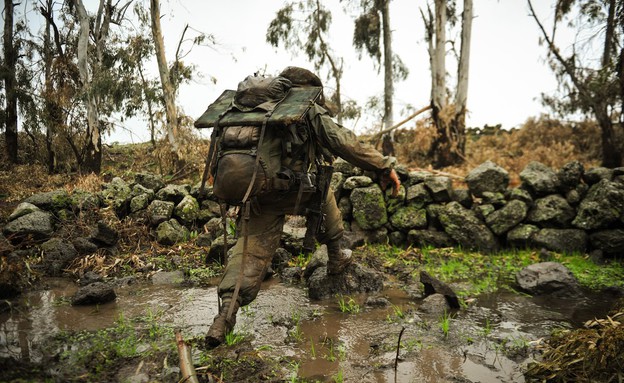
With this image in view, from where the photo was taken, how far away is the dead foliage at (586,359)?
2.33 m

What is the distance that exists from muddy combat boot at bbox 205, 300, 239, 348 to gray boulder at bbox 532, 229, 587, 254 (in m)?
5.09

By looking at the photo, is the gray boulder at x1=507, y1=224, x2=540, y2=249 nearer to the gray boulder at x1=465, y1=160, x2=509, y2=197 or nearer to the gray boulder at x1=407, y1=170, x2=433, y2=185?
the gray boulder at x1=465, y1=160, x2=509, y2=197

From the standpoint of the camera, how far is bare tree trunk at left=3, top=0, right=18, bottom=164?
1459 cm

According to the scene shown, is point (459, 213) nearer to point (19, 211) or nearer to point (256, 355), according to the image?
point (256, 355)

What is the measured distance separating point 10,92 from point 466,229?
1652 cm

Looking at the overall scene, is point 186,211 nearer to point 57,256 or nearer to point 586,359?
point 57,256

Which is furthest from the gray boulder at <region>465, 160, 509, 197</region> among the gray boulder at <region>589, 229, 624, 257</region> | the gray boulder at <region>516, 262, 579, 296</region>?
the gray boulder at <region>516, 262, 579, 296</region>

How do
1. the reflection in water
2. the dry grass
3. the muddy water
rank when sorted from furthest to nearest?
the dry grass
the reflection in water
the muddy water

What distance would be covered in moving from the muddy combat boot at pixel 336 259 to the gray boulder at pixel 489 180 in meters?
3.28

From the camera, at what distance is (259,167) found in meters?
3.20

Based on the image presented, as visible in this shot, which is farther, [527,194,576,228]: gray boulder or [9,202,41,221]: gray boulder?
[9,202,41,221]: gray boulder

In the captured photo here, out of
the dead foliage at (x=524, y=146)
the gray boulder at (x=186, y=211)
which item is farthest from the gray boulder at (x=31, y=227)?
the dead foliage at (x=524, y=146)

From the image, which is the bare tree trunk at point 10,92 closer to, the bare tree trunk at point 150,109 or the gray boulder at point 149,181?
the bare tree trunk at point 150,109

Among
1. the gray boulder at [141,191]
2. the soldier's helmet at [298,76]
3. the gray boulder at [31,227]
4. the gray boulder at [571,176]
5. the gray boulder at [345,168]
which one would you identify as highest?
the soldier's helmet at [298,76]
